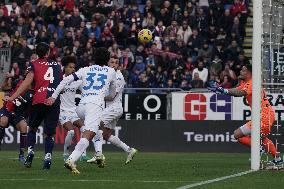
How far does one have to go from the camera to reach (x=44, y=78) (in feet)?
56.1

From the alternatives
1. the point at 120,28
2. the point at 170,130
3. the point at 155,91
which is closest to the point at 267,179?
the point at 170,130

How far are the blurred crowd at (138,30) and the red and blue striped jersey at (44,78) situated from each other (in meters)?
12.4

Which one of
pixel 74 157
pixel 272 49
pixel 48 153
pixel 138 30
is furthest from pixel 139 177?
pixel 138 30

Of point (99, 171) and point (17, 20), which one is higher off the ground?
point (17, 20)

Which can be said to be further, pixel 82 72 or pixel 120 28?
pixel 120 28

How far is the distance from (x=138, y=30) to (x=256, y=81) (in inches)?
625

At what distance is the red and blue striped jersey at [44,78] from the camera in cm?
1702

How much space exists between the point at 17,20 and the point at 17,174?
18.9m

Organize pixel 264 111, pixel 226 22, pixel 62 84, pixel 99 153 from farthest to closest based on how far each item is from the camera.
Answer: pixel 226 22
pixel 264 111
pixel 99 153
pixel 62 84

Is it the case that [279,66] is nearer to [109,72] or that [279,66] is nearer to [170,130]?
[109,72]

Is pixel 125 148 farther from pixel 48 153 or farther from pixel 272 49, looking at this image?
pixel 272 49

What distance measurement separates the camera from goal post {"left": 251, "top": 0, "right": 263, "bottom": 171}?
54.2 ft

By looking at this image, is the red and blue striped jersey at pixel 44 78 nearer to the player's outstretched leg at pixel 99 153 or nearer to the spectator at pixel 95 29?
the player's outstretched leg at pixel 99 153

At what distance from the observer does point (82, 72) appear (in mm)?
15898
